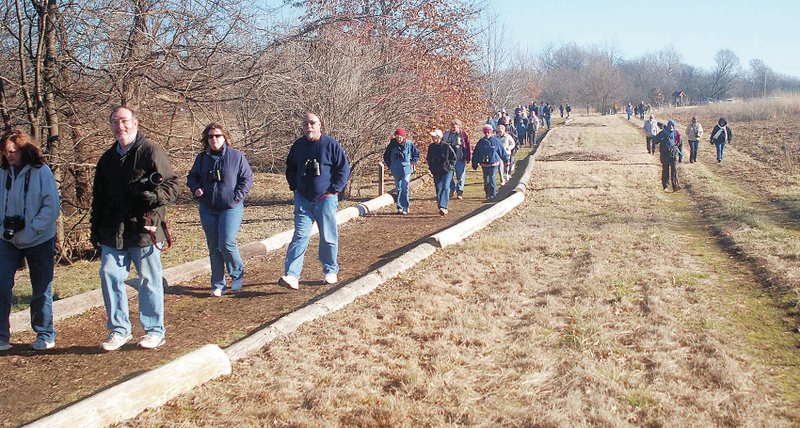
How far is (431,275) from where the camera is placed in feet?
26.6

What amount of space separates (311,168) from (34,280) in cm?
280

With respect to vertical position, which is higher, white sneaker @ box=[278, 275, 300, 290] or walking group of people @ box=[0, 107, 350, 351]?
walking group of people @ box=[0, 107, 350, 351]

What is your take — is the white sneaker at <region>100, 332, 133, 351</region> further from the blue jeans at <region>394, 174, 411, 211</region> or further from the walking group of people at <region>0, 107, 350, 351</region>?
the blue jeans at <region>394, 174, 411, 211</region>

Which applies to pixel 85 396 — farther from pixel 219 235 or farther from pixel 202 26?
pixel 202 26

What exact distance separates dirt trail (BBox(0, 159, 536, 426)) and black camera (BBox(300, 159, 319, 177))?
1249 mm

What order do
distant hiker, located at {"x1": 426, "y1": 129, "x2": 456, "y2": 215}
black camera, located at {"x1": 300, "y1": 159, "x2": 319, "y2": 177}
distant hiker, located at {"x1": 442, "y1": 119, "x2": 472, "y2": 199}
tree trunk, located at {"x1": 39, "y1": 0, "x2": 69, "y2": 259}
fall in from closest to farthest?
black camera, located at {"x1": 300, "y1": 159, "x2": 319, "y2": 177}
tree trunk, located at {"x1": 39, "y1": 0, "x2": 69, "y2": 259}
distant hiker, located at {"x1": 426, "y1": 129, "x2": 456, "y2": 215}
distant hiker, located at {"x1": 442, "y1": 119, "x2": 472, "y2": 199}

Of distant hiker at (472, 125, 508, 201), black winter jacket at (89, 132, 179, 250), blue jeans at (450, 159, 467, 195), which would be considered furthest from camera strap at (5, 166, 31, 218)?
distant hiker at (472, 125, 508, 201)

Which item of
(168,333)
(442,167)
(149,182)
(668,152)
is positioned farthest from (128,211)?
(668,152)

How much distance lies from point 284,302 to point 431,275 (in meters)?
1.78

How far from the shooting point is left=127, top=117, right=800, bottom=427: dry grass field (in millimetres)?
4449

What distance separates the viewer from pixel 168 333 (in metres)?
6.22

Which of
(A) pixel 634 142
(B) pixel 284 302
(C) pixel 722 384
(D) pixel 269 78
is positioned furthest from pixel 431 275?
(A) pixel 634 142

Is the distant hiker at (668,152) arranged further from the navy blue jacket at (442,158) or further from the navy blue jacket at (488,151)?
the navy blue jacket at (442,158)

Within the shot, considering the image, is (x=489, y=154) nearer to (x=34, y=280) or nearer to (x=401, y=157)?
(x=401, y=157)
